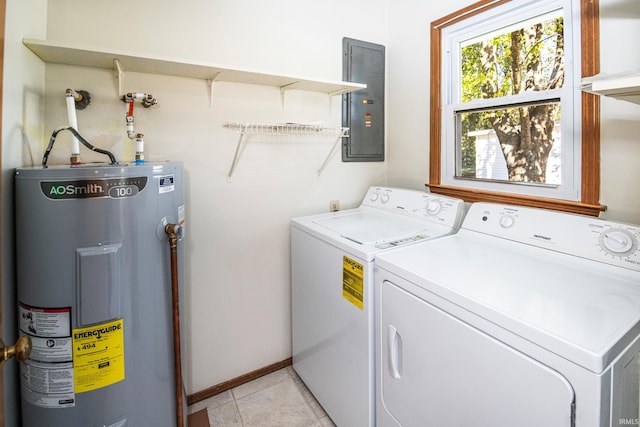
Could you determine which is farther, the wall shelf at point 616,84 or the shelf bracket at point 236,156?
the shelf bracket at point 236,156

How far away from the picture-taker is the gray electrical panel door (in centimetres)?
225

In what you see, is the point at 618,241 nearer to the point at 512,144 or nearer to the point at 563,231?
the point at 563,231

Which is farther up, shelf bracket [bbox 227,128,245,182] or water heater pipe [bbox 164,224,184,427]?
shelf bracket [bbox 227,128,245,182]

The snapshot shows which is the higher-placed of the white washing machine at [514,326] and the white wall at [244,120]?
Answer: the white wall at [244,120]

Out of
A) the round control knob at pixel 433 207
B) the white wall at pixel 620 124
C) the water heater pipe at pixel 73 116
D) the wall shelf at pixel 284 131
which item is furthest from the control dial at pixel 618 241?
the water heater pipe at pixel 73 116

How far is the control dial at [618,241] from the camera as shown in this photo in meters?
1.13

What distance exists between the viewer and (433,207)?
6.03 ft

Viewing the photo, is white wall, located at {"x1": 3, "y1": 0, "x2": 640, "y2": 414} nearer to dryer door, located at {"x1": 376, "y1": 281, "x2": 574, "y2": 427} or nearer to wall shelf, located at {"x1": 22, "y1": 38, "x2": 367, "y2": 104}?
wall shelf, located at {"x1": 22, "y1": 38, "x2": 367, "y2": 104}

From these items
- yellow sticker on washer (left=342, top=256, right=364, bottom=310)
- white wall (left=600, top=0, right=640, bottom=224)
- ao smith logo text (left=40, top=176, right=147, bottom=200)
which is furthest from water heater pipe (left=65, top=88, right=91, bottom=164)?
white wall (left=600, top=0, right=640, bottom=224)

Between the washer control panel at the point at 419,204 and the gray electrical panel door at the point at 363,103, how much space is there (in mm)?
327

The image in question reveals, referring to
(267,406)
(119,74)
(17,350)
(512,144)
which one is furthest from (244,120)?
(267,406)

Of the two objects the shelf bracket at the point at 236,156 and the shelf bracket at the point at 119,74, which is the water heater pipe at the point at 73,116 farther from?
the shelf bracket at the point at 236,156

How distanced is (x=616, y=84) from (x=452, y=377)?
1026 millimetres

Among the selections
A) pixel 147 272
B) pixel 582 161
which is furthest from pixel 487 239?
pixel 147 272
